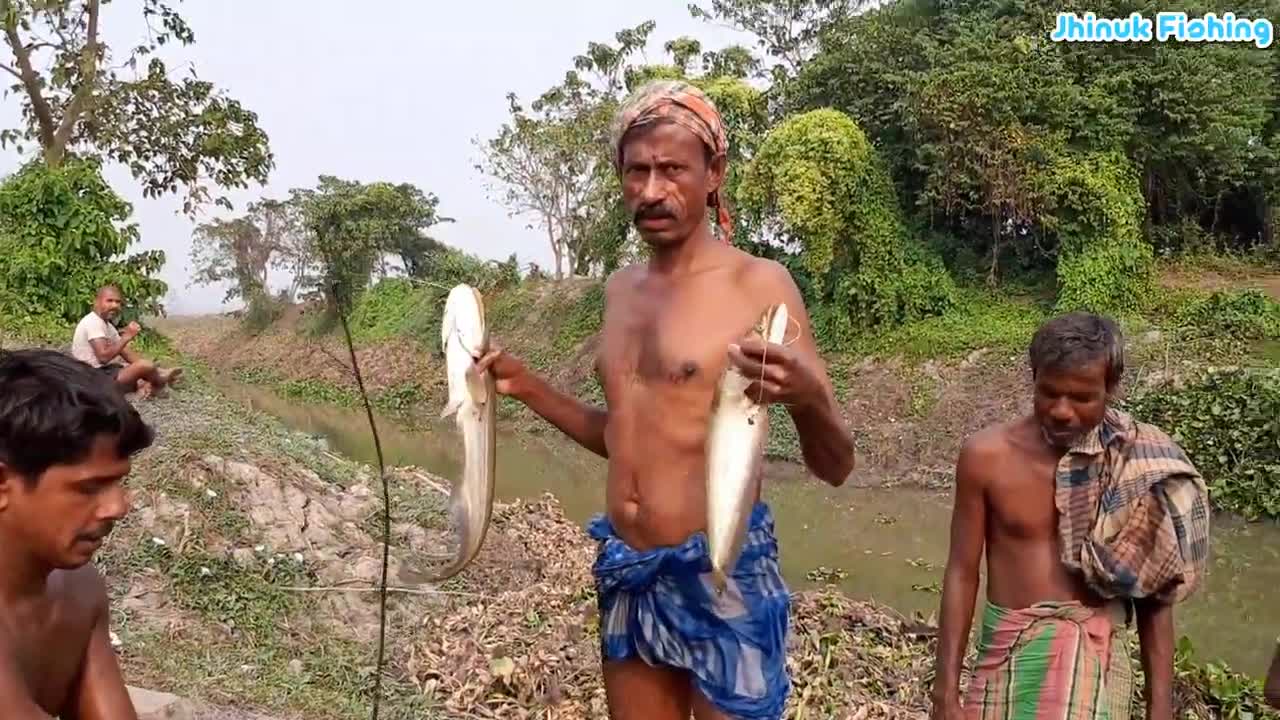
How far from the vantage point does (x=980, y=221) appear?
56.6 ft

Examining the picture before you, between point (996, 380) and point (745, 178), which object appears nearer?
point (996, 380)

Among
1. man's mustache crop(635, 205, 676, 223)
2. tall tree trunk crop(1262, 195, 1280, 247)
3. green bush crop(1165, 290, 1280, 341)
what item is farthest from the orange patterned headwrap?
tall tree trunk crop(1262, 195, 1280, 247)

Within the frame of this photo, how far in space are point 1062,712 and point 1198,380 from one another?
36.6ft

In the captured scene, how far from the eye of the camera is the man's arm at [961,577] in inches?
94.6

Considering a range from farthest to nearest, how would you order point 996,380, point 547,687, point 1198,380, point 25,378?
point 996,380, point 1198,380, point 547,687, point 25,378

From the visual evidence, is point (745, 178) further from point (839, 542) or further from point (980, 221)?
point (839, 542)

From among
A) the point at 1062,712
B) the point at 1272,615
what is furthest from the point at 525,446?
the point at 1062,712

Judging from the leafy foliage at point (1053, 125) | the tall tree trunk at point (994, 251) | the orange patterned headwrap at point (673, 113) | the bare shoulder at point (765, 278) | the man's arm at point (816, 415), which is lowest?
the man's arm at point (816, 415)

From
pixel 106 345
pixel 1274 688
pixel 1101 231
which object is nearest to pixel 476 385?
pixel 1274 688

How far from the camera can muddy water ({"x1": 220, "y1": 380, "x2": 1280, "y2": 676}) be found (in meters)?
7.77

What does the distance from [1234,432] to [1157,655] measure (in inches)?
402

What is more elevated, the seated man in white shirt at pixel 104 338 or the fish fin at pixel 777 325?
the fish fin at pixel 777 325

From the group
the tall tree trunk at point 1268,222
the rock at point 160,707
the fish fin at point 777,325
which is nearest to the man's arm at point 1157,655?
the fish fin at point 777,325

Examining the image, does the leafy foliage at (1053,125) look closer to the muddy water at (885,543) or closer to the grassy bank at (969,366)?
the grassy bank at (969,366)
